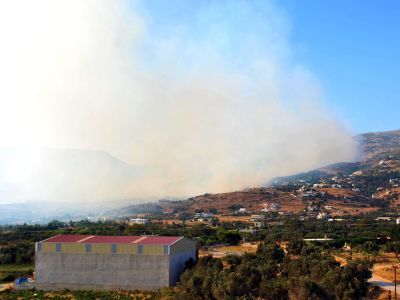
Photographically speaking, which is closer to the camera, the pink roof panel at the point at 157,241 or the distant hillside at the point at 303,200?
the pink roof panel at the point at 157,241

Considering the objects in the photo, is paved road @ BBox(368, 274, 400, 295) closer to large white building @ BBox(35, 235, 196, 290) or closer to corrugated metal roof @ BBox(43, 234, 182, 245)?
large white building @ BBox(35, 235, 196, 290)

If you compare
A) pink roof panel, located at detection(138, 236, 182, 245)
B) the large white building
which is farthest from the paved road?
pink roof panel, located at detection(138, 236, 182, 245)

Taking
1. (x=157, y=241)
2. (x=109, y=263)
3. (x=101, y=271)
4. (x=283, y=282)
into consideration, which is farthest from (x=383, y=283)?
(x=101, y=271)

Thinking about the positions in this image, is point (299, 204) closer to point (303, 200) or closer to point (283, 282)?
point (303, 200)

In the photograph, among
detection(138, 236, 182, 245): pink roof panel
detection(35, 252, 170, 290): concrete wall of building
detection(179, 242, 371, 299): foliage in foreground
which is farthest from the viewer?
detection(138, 236, 182, 245): pink roof panel

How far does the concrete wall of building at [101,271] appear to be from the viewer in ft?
129

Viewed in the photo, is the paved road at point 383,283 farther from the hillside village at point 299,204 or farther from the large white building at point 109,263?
the hillside village at point 299,204

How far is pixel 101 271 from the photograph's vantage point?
132 ft

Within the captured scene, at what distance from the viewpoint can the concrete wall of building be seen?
129 ft

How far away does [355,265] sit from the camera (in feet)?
111

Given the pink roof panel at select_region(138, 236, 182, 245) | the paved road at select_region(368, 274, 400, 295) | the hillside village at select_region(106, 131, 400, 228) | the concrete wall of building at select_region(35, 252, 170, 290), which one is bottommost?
→ the paved road at select_region(368, 274, 400, 295)

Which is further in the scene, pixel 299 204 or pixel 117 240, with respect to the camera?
pixel 299 204

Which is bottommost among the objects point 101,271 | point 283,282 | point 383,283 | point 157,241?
point 383,283

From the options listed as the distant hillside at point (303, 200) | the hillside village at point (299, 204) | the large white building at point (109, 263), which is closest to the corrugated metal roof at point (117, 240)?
the large white building at point (109, 263)
